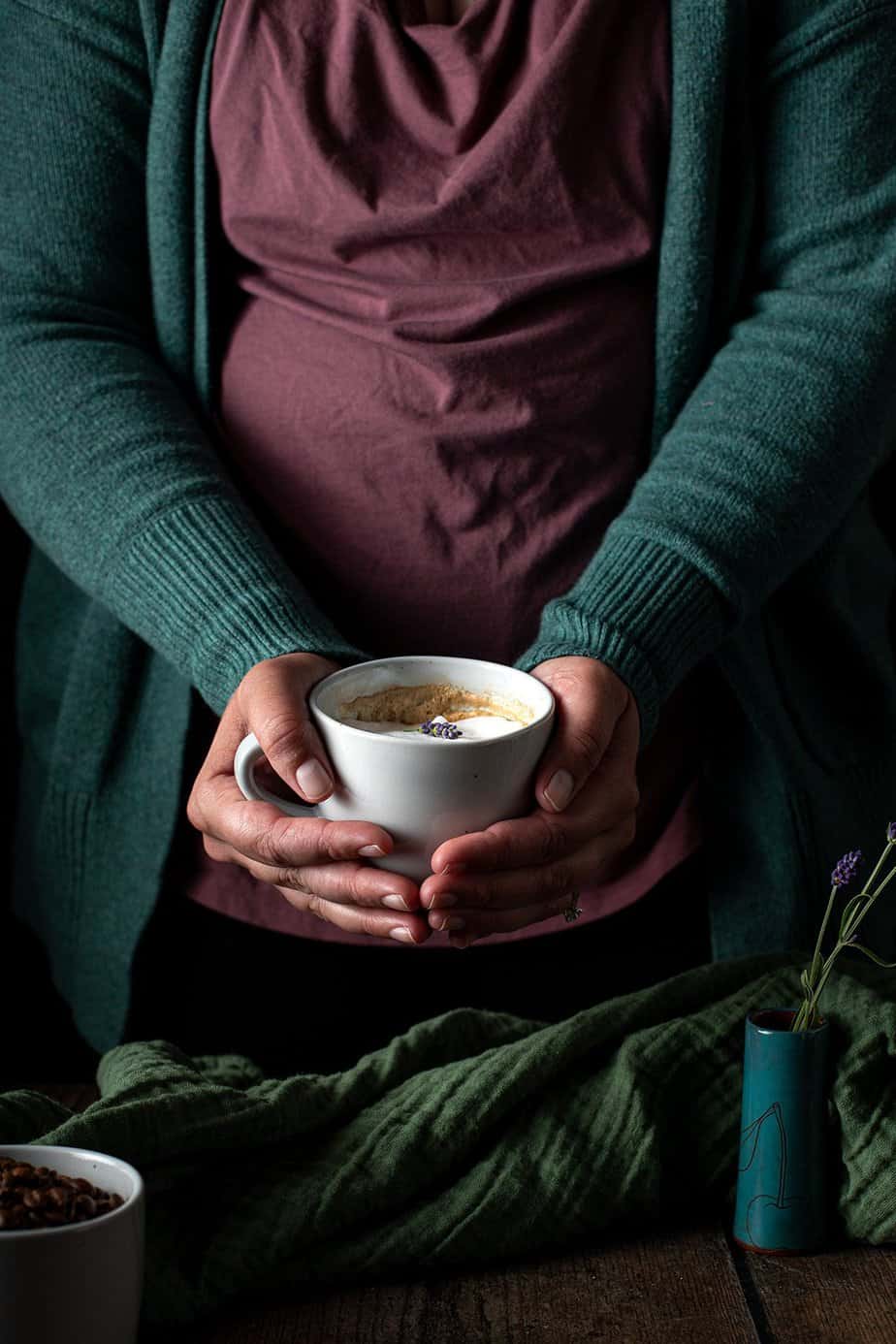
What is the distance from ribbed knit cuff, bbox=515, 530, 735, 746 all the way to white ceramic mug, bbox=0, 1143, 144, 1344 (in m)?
0.44

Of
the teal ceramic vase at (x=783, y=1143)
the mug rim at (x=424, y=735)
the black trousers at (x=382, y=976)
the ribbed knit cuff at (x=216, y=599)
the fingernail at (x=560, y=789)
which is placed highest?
the mug rim at (x=424, y=735)

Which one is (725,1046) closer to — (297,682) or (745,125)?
(297,682)

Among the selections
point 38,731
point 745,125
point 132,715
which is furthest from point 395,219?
point 38,731

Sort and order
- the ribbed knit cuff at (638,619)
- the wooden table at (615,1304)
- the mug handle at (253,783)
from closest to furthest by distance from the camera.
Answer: the wooden table at (615,1304) < the mug handle at (253,783) < the ribbed knit cuff at (638,619)

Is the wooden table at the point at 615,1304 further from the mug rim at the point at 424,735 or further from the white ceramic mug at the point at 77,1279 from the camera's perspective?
the mug rim at the point at 424,735

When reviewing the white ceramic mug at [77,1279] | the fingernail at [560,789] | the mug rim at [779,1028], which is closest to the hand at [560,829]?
the fingernail at [560,789]

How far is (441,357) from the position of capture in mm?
980

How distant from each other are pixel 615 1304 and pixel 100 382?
2.29ft

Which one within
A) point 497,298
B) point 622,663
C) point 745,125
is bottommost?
point 622,663

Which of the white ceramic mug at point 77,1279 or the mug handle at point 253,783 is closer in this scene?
the white ceramic mug at point 77,1279

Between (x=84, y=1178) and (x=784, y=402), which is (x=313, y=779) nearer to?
(x=84, y=1178)

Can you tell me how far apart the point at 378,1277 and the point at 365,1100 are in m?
0.10

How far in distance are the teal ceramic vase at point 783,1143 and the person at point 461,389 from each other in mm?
199

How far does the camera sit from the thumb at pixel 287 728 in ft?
2.41
